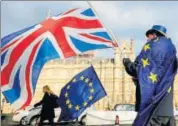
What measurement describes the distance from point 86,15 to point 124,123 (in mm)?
12148

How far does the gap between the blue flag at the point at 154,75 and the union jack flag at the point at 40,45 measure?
2987mm

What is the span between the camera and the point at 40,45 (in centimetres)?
819

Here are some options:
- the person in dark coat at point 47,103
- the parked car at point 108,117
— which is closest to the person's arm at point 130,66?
the person in dark coat at point 47,103

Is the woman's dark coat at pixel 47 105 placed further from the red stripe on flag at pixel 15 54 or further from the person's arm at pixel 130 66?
the person's arm at pixel 130 66

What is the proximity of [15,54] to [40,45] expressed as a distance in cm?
39

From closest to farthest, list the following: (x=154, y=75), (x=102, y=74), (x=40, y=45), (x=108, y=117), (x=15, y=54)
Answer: (x=154, y=75) < (x=15, y=54) < (x=40, y=45) < (x=108, y=117) < (x=102, y=74)

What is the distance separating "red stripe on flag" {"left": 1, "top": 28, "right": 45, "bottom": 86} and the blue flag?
3.39m

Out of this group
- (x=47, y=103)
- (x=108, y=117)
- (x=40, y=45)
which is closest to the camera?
(x=40, y=45)

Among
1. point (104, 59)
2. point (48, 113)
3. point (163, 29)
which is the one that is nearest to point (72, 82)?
point (48, 113)

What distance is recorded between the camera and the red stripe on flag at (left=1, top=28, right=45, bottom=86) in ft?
26.1

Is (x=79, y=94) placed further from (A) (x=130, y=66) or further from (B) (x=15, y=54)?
(A) (x=130, y=66)

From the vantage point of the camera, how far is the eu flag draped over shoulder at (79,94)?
1172 cm

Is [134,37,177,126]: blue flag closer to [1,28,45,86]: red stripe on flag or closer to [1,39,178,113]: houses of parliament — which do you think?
[1,28,45,86]: red stripe on flag

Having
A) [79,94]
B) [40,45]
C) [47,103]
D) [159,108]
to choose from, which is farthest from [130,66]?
[79,94]
